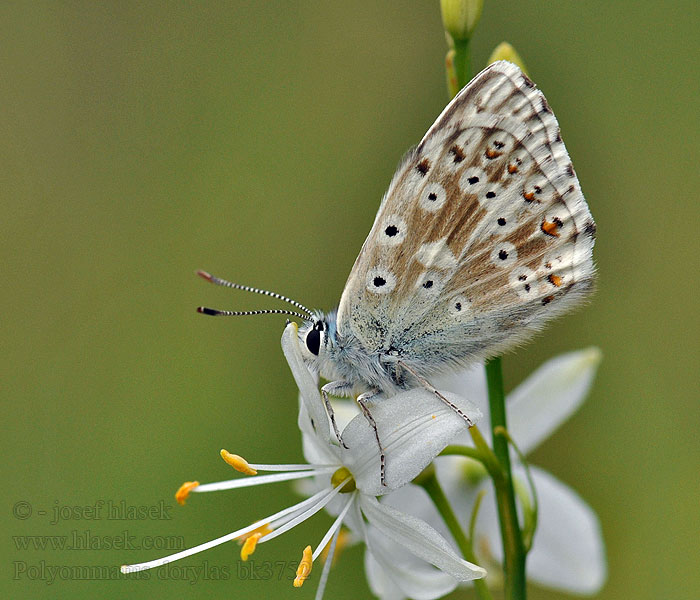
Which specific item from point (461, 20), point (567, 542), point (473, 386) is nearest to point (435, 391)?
point (473, 386)

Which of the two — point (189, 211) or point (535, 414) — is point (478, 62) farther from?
point (535, 414)

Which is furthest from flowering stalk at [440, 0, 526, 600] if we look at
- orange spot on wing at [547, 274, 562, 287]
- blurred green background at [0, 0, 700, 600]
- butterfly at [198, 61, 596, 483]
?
blurred green background at [0, 0, 700, 600]

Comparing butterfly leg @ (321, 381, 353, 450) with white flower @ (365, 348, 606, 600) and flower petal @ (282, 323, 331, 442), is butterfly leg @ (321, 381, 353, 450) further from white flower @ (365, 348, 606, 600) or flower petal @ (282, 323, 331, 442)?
white flower @ (365, 348, 606, 600)

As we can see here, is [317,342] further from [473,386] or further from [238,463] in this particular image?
[473,386]

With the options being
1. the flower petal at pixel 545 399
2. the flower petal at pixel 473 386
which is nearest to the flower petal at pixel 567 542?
the flower petal at pixel 545 399

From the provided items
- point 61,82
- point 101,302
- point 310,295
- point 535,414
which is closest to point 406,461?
point 535,414
